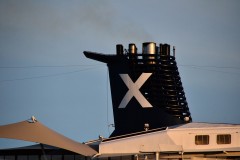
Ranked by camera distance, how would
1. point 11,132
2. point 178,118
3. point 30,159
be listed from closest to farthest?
point 11,132, point 178,118, point 30,159

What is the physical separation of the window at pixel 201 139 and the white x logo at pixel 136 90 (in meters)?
6.14

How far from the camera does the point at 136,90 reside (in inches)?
2151

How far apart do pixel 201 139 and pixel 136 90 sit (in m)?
7.32

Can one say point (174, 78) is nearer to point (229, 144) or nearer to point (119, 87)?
point (119, 87)

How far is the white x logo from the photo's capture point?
5442 cm

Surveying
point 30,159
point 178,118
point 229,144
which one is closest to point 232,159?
point 229,144

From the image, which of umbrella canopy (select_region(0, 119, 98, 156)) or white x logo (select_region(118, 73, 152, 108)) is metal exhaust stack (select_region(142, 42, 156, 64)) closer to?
white x logo (select_region(118, 73, 152, 108))

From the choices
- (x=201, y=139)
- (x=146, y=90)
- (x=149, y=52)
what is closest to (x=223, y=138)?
(x=201, y=139)

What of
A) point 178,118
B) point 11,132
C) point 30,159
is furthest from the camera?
point 30,159

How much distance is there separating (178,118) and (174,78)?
9.41ft

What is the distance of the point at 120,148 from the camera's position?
48.8 m

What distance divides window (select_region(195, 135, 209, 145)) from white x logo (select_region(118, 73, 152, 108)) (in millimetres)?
6143

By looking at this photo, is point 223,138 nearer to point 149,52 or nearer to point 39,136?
point 149,52

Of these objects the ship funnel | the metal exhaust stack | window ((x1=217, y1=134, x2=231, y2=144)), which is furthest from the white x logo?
window ((x1=217, y1=134, x2=231, y2=144))
